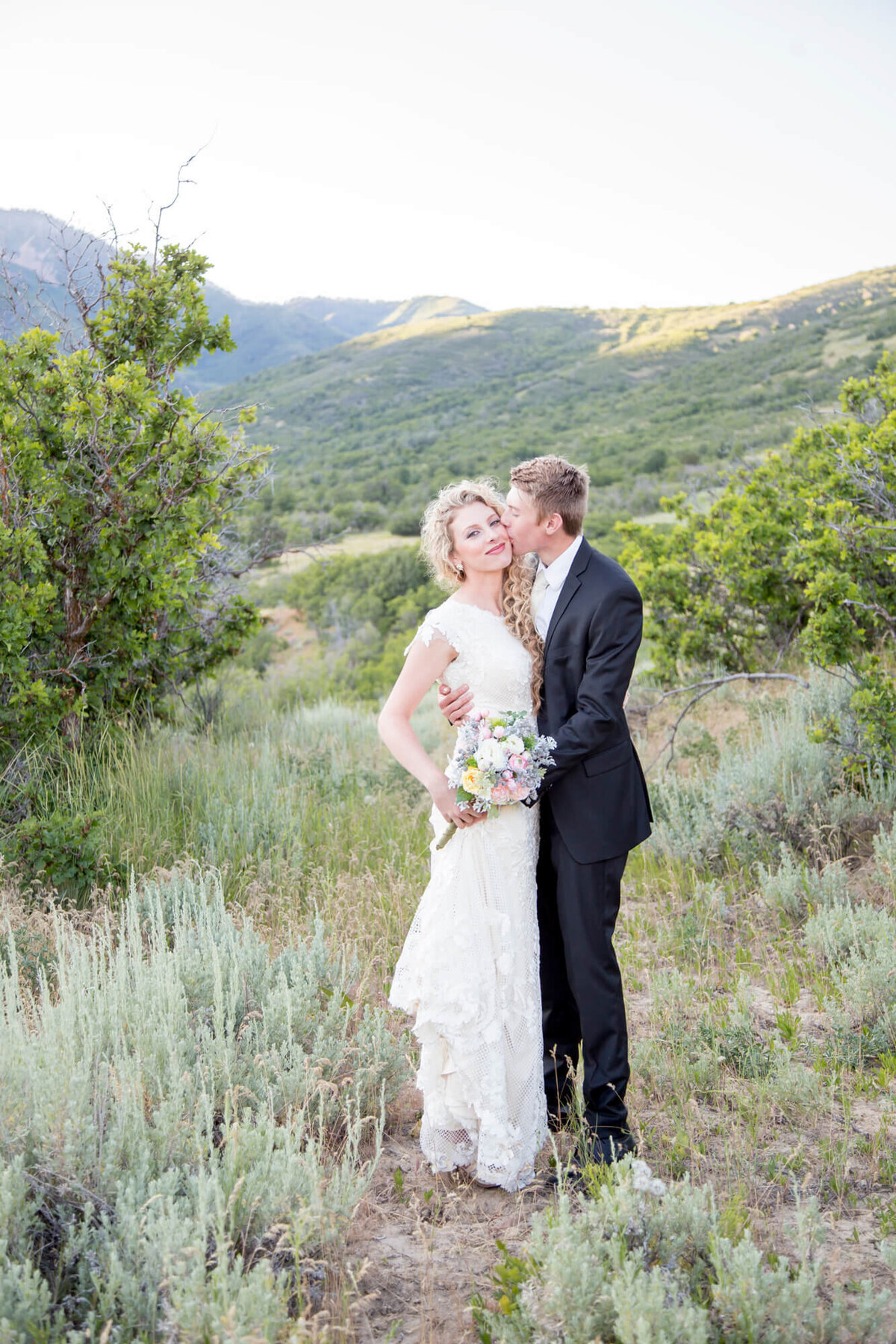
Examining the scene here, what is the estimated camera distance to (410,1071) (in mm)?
3947

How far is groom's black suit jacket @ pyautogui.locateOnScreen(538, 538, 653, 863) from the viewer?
3.16m

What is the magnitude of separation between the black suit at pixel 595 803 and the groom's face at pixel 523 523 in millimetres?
173

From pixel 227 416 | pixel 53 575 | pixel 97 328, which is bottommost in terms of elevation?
pixel 53 575

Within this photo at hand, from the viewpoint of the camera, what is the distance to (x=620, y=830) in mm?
3262

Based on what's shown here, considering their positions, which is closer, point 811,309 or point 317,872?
point 317,872

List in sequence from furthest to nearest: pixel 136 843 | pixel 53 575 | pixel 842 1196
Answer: pixel 53 575
pixel 136 843
pixel 842 1196

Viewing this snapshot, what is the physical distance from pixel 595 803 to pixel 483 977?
0.74 meters

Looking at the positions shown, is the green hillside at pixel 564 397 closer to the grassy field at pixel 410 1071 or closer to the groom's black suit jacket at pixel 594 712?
the grassy field at pixel 410 1071

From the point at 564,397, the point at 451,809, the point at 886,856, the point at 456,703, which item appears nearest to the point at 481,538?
the point at 456,703

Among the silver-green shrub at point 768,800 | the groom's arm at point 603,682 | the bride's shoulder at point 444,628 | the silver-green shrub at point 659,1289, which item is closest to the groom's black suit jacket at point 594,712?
the groom's arm at point 603,682

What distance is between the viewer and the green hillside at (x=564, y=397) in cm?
3372

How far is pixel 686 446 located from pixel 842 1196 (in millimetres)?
34034

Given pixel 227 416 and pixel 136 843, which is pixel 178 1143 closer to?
pixel 136 843

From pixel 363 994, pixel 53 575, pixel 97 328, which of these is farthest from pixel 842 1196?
pixel 97 328
